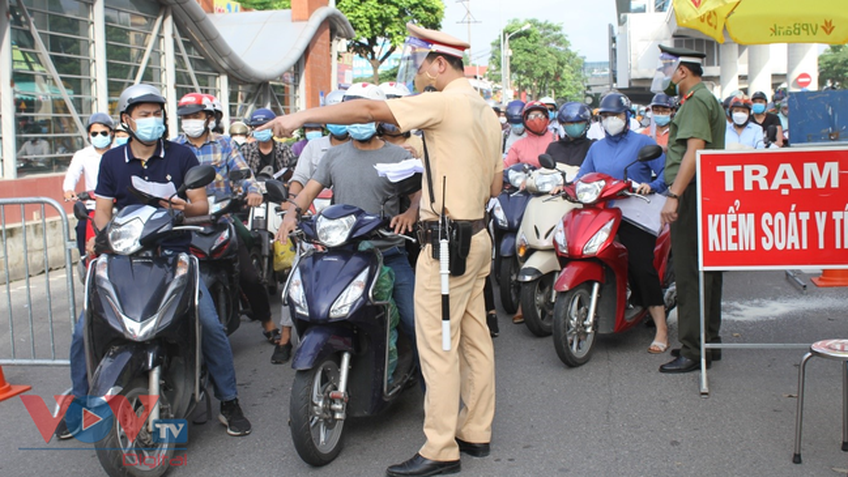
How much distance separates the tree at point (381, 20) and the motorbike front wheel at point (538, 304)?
119 feet

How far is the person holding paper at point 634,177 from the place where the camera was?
6.14 meters

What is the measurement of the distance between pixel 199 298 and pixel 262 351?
223 centimetres

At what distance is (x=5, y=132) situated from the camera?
462 inches

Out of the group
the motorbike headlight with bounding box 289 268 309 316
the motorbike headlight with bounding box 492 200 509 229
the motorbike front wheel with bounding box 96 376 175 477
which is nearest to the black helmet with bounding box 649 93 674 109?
the motorbike headlight with bounding box 492 200 509 229

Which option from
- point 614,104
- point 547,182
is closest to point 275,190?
point 614,104

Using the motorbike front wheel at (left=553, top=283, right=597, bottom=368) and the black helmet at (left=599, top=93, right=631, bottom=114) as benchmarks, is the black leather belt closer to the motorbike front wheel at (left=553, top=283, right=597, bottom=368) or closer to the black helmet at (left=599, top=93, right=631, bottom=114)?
the motorbike front wheel at (left=553, top=283, right=597, bottom=368)

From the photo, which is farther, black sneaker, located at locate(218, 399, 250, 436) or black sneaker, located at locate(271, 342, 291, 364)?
black sneaker, located at locate(271, 342, 291, 364)

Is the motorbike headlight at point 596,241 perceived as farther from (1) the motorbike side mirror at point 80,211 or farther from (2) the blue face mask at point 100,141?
(2) the blue face mask at point 100,141

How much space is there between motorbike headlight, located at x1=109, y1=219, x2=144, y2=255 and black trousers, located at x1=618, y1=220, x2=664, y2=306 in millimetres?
3548

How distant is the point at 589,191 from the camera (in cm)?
598

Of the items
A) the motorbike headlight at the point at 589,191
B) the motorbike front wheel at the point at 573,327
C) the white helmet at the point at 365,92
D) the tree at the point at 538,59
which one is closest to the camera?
the white helmet at the point at 365,92

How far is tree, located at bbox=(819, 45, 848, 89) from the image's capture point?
264 ft

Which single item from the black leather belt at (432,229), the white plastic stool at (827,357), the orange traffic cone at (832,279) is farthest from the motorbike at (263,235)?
the orange traffic cone at (832,279)

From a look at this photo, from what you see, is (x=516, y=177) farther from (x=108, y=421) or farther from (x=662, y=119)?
(x=108, y=421)
